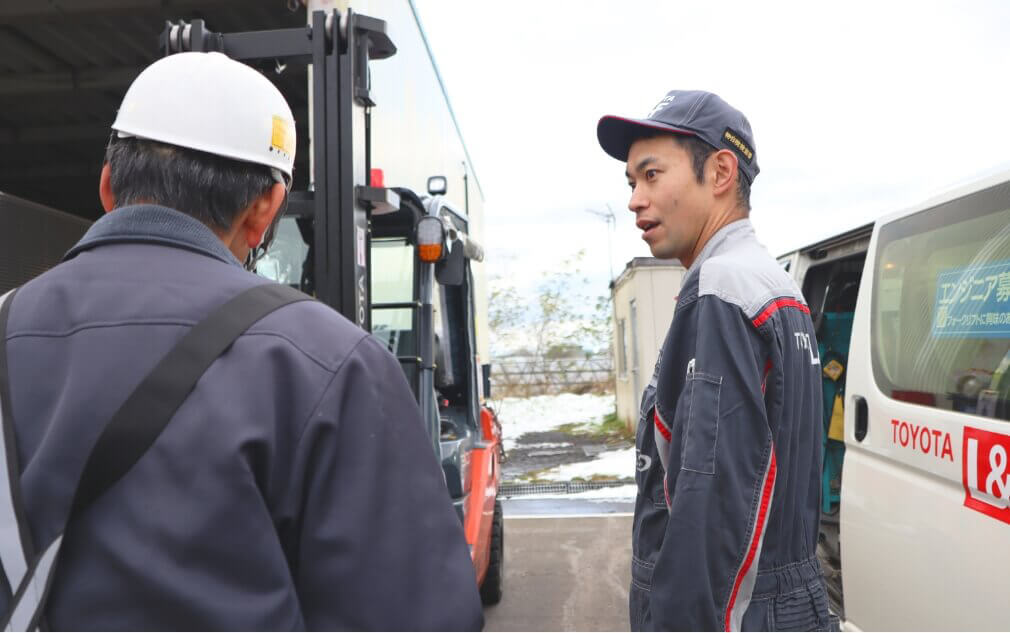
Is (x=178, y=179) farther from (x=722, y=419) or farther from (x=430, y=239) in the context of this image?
(x=430, y=239)

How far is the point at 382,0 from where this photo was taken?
4035 millimetres

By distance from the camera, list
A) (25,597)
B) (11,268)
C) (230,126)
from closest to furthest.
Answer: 1. (25,597)
2. (230,126)
3. (11,268)

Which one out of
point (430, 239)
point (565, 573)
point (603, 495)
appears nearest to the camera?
point (430, 239)

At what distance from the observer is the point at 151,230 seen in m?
1.02

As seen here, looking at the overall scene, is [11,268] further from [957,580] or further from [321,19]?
[957,580]

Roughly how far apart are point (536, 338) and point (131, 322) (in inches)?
773

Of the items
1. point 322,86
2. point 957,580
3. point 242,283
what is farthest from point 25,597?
point 957,580

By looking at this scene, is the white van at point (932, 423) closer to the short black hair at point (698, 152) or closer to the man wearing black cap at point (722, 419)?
the man wearing black cap at point (722, 419)

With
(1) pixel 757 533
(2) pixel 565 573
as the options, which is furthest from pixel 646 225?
(2) pixel 565 573

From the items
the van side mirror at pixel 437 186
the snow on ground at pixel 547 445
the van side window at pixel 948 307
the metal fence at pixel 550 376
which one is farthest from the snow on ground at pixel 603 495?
the metal fence at pixel 550 376

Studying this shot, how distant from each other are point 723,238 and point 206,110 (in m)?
1.17

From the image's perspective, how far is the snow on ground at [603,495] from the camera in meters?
8.05

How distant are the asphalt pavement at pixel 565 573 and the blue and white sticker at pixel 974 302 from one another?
9.35 feet

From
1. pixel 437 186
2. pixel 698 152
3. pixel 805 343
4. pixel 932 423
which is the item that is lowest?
pixel 932 423
